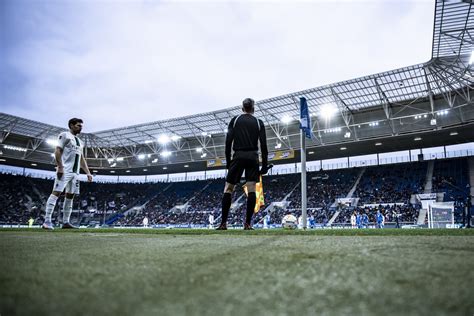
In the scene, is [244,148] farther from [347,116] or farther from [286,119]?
[347,116]

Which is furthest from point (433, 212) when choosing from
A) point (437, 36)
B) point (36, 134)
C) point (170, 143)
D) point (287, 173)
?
point (36, 134)

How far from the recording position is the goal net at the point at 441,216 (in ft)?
64.6

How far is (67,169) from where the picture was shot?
632 cm

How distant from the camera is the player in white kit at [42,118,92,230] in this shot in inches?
242

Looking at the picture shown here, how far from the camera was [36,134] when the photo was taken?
33.2 meters

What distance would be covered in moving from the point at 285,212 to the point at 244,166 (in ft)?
88.7

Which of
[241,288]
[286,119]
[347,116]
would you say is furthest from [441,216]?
[241,288]

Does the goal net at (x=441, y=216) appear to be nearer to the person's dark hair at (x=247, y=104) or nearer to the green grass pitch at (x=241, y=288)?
the person's dark hair at (x=247, y=104)

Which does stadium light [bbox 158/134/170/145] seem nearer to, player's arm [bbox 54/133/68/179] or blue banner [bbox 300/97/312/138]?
blue banner [bbox 300/97/312/138]

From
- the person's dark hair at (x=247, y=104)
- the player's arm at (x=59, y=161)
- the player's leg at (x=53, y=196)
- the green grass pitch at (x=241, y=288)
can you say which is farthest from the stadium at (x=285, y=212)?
the person's dark hair at (x=247, y=104)

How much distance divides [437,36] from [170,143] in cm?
2666

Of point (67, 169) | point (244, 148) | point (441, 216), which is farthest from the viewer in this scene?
point (441, 216)

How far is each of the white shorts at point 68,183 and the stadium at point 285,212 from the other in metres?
1.00

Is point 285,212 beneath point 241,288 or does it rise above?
beneath
